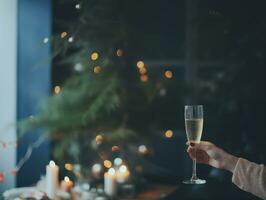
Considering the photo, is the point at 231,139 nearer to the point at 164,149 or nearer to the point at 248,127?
the point at 248,127

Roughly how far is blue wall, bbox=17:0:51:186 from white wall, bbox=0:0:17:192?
3 cm

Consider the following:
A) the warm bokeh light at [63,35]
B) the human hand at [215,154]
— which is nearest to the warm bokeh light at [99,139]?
the warm bokeh light at [63,35]

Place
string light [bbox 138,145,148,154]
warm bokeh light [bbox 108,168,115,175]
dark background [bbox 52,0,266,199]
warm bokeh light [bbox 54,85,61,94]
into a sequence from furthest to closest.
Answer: warm bokeh light [bbox 54,85,61,94] → string light [bbox 138,145,148,154] → warm bokeh light [bbox 108,168,115,175] → dark background [bbox 52,0,266,199]

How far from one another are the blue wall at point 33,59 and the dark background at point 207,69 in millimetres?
422

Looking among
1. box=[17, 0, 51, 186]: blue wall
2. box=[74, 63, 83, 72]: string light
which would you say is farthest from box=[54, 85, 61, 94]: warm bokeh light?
box=[74, 63, 83, 72]: string light

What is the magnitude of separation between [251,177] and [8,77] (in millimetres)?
1448

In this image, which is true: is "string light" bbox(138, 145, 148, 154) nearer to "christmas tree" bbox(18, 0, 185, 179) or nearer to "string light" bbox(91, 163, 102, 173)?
"christmas tree" bbox(18, 0, 185, 179)

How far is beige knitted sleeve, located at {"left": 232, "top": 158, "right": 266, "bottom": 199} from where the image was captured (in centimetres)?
152

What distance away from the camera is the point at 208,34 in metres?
2.26

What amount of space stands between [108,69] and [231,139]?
645 millimetres

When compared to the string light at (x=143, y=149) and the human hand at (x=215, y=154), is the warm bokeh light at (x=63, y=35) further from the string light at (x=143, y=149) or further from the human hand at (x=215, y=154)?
the human hand at (x=215, y=154)

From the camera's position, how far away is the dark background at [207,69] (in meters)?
2.18

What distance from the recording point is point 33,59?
254cm

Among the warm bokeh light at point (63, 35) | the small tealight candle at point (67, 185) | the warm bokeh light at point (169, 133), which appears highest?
the warm bokeh light at point (63, 35)
